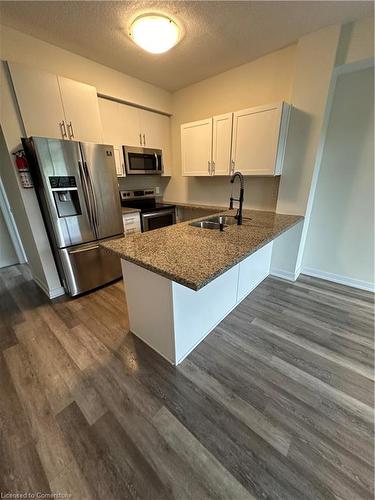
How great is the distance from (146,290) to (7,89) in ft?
7.66

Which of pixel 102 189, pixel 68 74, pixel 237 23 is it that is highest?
pixel 237 23

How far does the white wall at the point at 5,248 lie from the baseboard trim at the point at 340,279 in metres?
4.75

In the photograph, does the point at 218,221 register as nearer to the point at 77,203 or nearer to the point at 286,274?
the point at 286,274

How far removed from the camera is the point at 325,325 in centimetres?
198

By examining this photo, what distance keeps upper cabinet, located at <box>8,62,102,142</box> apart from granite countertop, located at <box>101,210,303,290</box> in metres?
1.63

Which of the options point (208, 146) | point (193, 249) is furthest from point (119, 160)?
point (193, 249)

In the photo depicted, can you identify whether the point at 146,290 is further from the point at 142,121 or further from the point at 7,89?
the point at 142,121

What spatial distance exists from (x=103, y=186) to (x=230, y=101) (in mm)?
2172

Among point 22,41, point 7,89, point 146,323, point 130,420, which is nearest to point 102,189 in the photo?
point 7,89

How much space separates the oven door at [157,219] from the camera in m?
3.17

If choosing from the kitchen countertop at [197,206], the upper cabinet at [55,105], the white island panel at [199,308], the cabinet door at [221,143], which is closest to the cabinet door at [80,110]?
the upper cabinet at [55,105]

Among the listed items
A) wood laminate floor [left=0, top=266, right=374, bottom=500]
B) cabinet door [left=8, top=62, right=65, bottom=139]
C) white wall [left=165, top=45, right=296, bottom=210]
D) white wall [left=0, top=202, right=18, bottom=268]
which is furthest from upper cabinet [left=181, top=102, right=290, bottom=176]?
white wall [left=0, top=202, right=18, bottom=268]

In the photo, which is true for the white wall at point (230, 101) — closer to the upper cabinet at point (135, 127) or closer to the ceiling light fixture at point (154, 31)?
the upper cabinet at point (135, 127)

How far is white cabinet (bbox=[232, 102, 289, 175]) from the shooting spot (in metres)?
2.25
